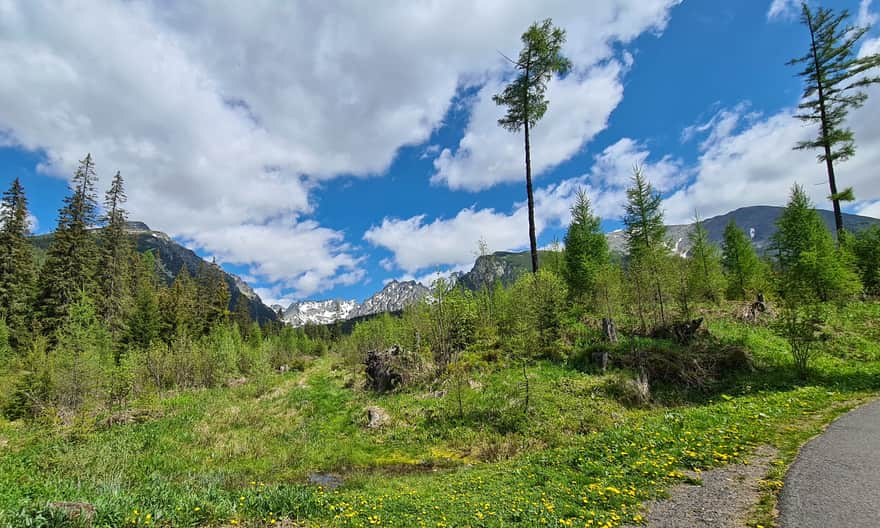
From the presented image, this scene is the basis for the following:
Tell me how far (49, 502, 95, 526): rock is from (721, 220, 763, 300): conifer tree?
3675 centimetres

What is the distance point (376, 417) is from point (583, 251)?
20.5 m

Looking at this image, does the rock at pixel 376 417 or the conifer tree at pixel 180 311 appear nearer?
the rock at pixel 376 417

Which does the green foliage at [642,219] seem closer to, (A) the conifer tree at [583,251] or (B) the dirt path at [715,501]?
(A) the conifer tree at [583,251]

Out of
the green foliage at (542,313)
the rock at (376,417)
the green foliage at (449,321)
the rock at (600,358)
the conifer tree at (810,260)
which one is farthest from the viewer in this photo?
the green foliage at (449,321)

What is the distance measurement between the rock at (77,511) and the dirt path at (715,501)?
8.18 m

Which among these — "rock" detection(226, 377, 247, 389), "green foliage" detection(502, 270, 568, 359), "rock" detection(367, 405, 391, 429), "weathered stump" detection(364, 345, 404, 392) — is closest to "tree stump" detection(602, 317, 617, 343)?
"green foliage" detection(502, 270, 568, 359)

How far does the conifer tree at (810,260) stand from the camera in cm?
1555

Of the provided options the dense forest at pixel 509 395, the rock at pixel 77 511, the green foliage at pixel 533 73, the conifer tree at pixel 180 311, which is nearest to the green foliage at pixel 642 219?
the dense forest at pixel 509 395

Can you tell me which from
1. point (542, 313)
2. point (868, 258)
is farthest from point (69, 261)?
point (868, 258)

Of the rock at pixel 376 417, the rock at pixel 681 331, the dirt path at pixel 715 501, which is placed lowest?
the rock at pixel 376 417

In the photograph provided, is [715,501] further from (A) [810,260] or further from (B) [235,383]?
(B) [235,383]

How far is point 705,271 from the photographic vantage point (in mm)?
25906

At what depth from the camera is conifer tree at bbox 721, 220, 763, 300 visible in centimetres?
2864

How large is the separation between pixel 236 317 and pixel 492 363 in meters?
73.8
